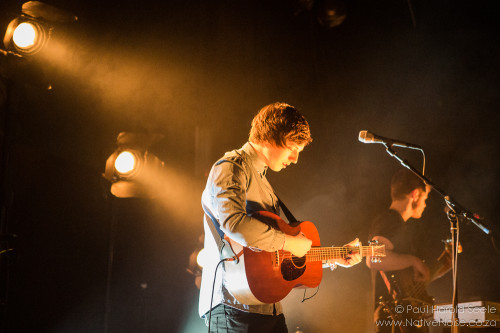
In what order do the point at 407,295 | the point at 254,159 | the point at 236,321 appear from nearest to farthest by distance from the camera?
the point at 236,321
the point at 254,159
the point at 407,295

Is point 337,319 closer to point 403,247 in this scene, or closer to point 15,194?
point 403,247

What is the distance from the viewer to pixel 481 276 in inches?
209

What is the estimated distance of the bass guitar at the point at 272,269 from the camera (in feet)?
7.84

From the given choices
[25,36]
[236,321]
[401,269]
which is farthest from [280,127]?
[25,36]

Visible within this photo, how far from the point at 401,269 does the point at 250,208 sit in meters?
2.29

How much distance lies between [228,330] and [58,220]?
291 cm

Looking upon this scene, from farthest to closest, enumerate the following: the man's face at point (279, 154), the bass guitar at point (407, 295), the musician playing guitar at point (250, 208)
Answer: the bass guitar at point (407, 295), the man's face at point (279, 154), the musician playing guitar at point (250, 208)

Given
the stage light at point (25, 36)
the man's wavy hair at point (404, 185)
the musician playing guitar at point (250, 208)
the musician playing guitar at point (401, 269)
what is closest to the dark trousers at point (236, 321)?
the musician playing guitar at point (250, 208)

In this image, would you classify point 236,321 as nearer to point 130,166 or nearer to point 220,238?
point 220,238

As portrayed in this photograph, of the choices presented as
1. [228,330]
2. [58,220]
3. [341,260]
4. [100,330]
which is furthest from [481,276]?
[58,220]

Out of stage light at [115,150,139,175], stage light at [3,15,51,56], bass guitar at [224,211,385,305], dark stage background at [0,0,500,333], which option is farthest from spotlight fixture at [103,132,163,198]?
bass guitar at [224,211,385,305]

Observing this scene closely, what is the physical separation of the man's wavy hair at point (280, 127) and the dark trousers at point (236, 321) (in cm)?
103

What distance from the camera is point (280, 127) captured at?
2701 millimetres

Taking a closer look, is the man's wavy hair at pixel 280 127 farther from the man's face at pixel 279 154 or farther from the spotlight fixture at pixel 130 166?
the spotlight fixture at pixel 130 166
